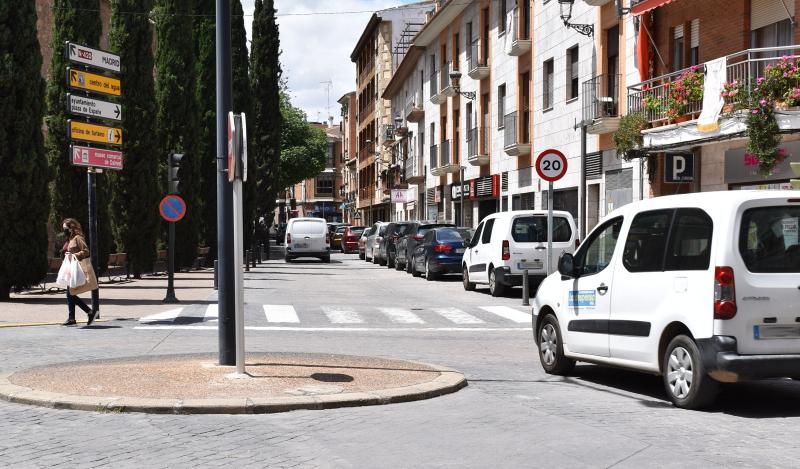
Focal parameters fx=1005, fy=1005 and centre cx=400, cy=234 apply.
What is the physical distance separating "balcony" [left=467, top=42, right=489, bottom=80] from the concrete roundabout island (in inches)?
1169

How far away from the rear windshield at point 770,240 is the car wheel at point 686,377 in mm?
820

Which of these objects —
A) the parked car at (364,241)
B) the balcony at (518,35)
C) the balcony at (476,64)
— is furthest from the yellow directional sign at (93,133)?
the parked car at (364,241)

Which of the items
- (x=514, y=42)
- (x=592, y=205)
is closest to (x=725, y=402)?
(x=592, y=205)

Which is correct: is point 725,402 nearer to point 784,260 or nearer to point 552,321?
point 784,260

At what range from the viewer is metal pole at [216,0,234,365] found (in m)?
9.59

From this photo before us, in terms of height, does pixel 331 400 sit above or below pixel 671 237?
below

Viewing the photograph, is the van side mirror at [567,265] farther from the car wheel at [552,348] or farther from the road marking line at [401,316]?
the road marking line at [401,316]

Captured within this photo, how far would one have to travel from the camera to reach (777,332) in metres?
7.67

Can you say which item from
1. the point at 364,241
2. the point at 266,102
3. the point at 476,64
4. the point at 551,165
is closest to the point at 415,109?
the point at 266,102

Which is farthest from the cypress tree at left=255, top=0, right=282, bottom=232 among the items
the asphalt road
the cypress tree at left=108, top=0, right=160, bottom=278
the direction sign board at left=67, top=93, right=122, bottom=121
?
the asphalt road

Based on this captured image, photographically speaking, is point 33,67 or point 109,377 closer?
point 109,377

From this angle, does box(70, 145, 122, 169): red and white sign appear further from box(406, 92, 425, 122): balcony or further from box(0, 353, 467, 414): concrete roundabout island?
box(406, 92, 425, 122): balcony

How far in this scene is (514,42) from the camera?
33625 mm

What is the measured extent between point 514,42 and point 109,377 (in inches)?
1045
